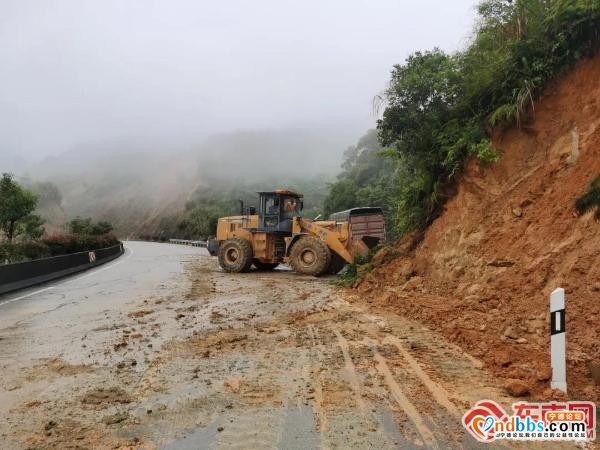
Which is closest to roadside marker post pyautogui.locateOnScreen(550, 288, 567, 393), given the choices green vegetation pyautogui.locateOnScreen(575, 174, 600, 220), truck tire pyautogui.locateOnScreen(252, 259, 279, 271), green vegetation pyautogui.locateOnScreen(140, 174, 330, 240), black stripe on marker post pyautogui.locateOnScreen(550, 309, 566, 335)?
black stripe on marker post pyautogui.locateOnScreen(550, 309, 566, 335)

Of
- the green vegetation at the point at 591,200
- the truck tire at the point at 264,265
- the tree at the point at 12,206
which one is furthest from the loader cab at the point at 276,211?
the tree at the point at 12,206

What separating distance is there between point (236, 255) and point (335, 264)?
14.3ft

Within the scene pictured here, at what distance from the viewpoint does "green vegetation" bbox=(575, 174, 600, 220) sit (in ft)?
22.1

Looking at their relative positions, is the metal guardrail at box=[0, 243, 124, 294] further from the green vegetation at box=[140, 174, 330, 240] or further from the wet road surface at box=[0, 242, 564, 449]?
the green vegetation at box=[140, 174, 330, 240]

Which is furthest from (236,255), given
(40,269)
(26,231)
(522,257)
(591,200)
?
(26,231)

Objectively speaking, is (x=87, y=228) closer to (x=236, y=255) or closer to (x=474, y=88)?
(x=236, y=255)

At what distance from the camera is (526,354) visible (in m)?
5.38

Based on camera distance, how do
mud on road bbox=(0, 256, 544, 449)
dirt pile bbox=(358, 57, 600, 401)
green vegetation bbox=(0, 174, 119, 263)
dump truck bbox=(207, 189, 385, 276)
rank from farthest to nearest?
green vegetation bbox=(0, 174, 119, 263) < dump truck bbox=(207, 189, 385, 276) < dirt pile bbox=(358, 57, 600, 401) < mud on road bbox=(0, 256, 544, 449)

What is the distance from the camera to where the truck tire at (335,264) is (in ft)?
54.9

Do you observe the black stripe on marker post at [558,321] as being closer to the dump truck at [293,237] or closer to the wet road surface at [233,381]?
the wet road surface at [233,381]

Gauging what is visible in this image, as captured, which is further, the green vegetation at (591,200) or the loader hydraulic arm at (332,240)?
the loader hydraulic arm at (332,240)

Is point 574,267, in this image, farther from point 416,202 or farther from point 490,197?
point 416,202

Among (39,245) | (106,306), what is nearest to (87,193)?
(39,245)

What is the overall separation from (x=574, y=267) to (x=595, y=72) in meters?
4.23
